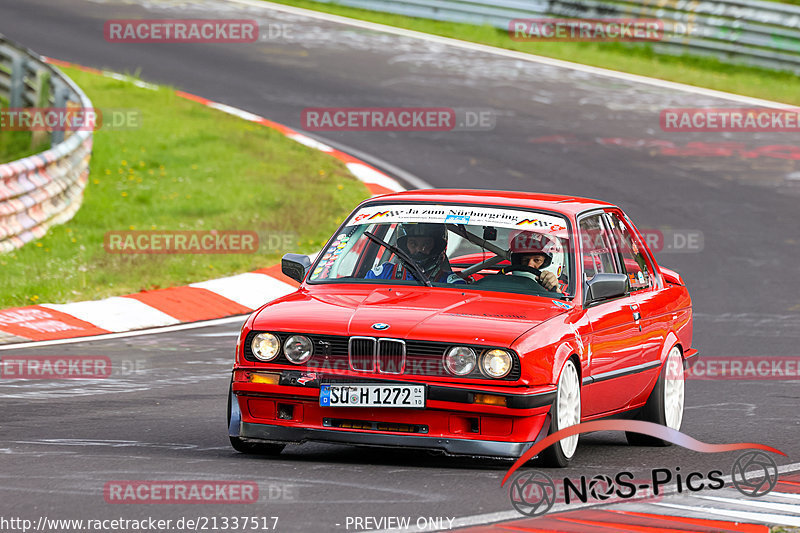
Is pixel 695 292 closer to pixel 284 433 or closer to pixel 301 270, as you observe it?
pixel 301 270

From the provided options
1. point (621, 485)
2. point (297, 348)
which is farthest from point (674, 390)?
point (297, 348)

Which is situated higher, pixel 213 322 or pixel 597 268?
pixel 597 268

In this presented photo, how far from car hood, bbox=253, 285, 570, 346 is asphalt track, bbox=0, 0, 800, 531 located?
69 cm

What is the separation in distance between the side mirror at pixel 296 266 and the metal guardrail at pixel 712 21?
18.7 meters

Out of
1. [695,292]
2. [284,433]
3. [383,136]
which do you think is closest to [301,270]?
[284,433]

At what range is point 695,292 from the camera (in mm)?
13961

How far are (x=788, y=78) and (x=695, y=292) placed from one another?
12425 mm

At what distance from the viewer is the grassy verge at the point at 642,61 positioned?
24406 millimetres

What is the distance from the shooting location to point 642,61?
26312mm

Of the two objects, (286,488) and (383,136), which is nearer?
(286,488)
